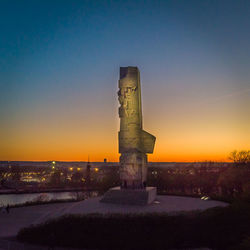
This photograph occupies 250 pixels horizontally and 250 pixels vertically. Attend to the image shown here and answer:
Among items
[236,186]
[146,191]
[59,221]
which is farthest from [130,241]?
[236,186]

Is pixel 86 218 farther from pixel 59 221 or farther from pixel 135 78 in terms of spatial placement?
pixel 135 78

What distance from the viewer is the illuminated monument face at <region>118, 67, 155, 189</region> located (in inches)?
683

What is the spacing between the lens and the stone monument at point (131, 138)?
17.3 metres

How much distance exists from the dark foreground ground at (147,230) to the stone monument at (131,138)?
20.8 feet

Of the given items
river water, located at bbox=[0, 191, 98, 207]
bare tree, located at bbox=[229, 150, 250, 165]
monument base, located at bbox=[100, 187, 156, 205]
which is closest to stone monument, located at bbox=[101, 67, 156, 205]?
monument base, located at bbox=[100, 187, 156, 205]

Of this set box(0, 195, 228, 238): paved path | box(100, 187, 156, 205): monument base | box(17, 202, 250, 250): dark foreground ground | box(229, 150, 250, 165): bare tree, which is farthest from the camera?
box(229, 150, 250, 165): bare tree

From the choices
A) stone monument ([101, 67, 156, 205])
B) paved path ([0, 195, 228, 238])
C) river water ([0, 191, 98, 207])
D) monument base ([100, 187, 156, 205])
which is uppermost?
stone monument ([101, 67, 156, 205])

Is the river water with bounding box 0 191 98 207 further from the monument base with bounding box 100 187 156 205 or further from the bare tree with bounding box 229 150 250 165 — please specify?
the bare tree with bounding box 229 150 250 165

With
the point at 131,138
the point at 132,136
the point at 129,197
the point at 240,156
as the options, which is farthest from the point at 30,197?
the point at 240,156

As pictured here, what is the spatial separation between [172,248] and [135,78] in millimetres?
11817

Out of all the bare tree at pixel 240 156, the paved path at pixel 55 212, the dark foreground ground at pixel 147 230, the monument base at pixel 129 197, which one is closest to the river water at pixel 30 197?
the monument base at pixel 129 197

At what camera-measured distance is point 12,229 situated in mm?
11305

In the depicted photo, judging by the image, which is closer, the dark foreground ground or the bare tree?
the dark foreground ground

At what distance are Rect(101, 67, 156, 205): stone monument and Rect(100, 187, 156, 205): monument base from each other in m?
0.16
